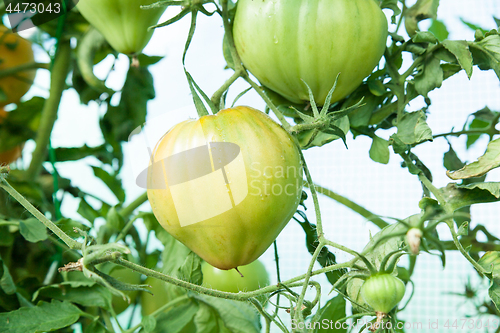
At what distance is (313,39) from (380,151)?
125 millimetres

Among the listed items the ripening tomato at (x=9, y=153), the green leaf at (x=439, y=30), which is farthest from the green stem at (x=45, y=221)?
the green leaf at (x=439, y=30)

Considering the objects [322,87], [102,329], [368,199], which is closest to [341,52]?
[322,87]

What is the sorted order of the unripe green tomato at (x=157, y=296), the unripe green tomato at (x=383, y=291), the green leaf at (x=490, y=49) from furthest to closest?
the unripe green tomato at (x=157, y=296) < the green leaf at (x=490, y=49) < the unripe green tomato at (x=383, y=291)

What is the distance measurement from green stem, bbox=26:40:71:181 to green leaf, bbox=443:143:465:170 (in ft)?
1.53

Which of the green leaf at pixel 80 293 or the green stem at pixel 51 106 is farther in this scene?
the green stem at pixel 51 106

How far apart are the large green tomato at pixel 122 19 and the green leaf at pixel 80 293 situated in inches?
9.5

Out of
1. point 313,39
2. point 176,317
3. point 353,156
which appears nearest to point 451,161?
point 353,156

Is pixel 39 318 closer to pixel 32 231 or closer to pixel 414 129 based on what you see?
pixel 32 231

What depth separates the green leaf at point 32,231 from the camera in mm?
430

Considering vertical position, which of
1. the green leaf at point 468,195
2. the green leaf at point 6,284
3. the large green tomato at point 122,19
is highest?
the large green tomato at point 122,19

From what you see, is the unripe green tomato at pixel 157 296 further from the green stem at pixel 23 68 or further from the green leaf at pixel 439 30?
the green leaf at pixel 439 30

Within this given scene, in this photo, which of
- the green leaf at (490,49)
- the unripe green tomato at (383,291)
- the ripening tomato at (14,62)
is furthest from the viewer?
the ripening tomato at (14,62)

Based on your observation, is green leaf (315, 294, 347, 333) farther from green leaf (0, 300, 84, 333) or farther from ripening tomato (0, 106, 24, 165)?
ripening tomato (0, 106, 24, 165)

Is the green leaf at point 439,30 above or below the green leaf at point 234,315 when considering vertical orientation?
above
